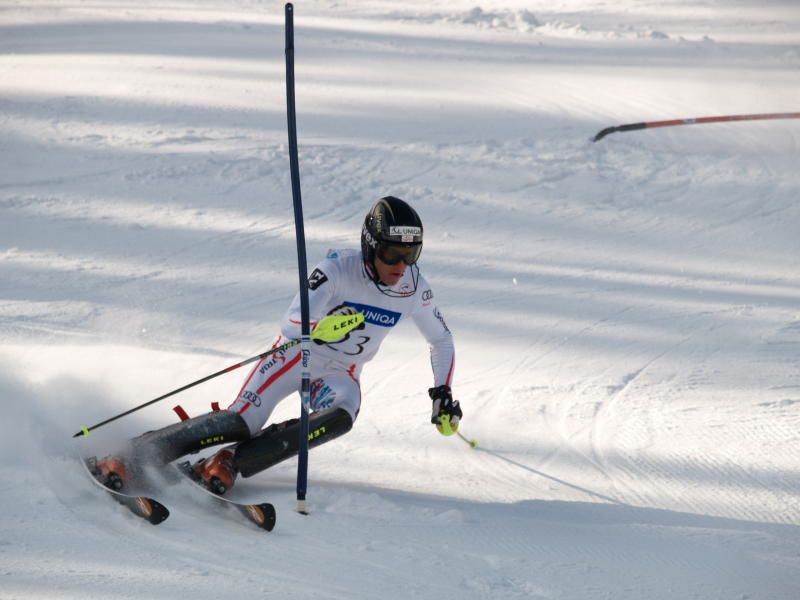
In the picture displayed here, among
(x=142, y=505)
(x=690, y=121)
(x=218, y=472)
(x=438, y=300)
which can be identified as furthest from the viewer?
(x=690, y=121)

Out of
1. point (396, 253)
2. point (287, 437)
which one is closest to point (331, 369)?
point (287, 437)

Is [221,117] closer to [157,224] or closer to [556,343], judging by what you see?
[157,224]

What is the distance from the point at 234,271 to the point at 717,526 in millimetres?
5145

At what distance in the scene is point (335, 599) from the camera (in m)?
3.68

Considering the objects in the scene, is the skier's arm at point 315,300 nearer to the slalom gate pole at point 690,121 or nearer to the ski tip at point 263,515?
the ski tip at point 263,515

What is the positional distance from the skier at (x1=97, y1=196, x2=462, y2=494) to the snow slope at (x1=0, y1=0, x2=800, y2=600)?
0.22 meters

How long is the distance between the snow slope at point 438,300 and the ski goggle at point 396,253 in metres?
1.19

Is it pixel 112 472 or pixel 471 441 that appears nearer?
pixel 112 472

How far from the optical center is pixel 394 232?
183 inches

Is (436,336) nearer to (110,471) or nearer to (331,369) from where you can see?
(331,369)

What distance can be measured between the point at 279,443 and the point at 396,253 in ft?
3.61

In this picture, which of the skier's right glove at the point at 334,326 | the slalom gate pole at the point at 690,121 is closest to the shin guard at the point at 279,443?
the skier's right glove at the point at 334,326

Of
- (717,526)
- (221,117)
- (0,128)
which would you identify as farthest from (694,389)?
(0,128)

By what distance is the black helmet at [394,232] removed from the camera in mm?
4668
